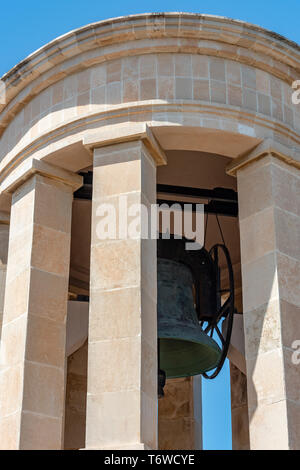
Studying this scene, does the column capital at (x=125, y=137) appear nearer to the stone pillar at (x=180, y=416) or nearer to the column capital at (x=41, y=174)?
the column capital at (x=41, y=174)

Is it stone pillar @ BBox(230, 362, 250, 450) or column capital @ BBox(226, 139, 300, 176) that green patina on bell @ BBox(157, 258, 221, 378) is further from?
stone pillar @ BBox(230, 362, 250, 450)

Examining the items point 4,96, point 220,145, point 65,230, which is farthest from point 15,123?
point 220,145

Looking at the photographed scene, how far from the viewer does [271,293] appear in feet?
42.7

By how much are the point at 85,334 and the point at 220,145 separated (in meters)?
3.16

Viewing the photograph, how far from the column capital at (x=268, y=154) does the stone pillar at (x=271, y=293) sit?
0.02 meters

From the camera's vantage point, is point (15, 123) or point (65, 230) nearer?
point (65, 230)

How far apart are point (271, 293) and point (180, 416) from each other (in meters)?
5.29

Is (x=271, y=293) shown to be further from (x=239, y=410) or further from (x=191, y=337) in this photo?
(x=239, y=410)

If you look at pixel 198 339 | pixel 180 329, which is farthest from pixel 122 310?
pixel 198 339

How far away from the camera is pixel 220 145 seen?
45.8 feet

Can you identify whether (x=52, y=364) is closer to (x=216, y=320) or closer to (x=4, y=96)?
(x=216, y=320)

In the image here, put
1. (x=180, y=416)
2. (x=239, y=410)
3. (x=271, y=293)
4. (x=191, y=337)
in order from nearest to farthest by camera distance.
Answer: (x=271, y=293) < (x=191, y=337) < (x=239, y=410) < (x=180, y=416)
